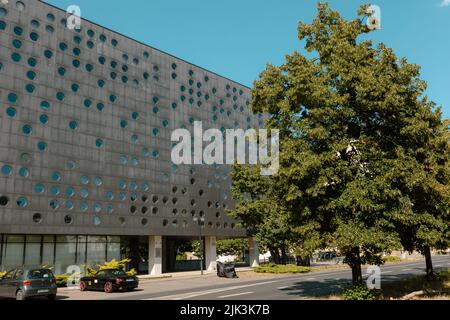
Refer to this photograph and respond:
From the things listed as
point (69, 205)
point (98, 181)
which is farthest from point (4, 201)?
point (98, 181)

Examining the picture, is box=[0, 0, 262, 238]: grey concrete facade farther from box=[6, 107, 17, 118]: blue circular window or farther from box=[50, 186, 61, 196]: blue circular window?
box=[50, 186, 61, 196]: blue circular window

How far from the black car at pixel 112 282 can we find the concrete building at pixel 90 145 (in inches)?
414

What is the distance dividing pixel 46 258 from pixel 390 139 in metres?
31.0

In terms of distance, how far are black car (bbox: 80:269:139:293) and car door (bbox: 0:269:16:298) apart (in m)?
5.63

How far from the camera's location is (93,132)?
38062 millimetres

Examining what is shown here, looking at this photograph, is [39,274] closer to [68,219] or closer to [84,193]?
[68,219]

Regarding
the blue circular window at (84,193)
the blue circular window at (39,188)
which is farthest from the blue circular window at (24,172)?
the blue circular window at (84,193)

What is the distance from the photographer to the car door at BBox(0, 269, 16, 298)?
19719mm

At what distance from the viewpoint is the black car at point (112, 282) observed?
24.0 m

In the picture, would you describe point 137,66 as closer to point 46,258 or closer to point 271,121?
point 46,258

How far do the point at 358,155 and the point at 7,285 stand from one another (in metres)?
17.5

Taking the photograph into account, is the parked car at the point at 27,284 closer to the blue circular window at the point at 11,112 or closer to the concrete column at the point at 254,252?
the blue circular window at the point at 11,112

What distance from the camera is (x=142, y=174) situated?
41.9m

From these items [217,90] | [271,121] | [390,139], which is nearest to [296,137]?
[271,121]
